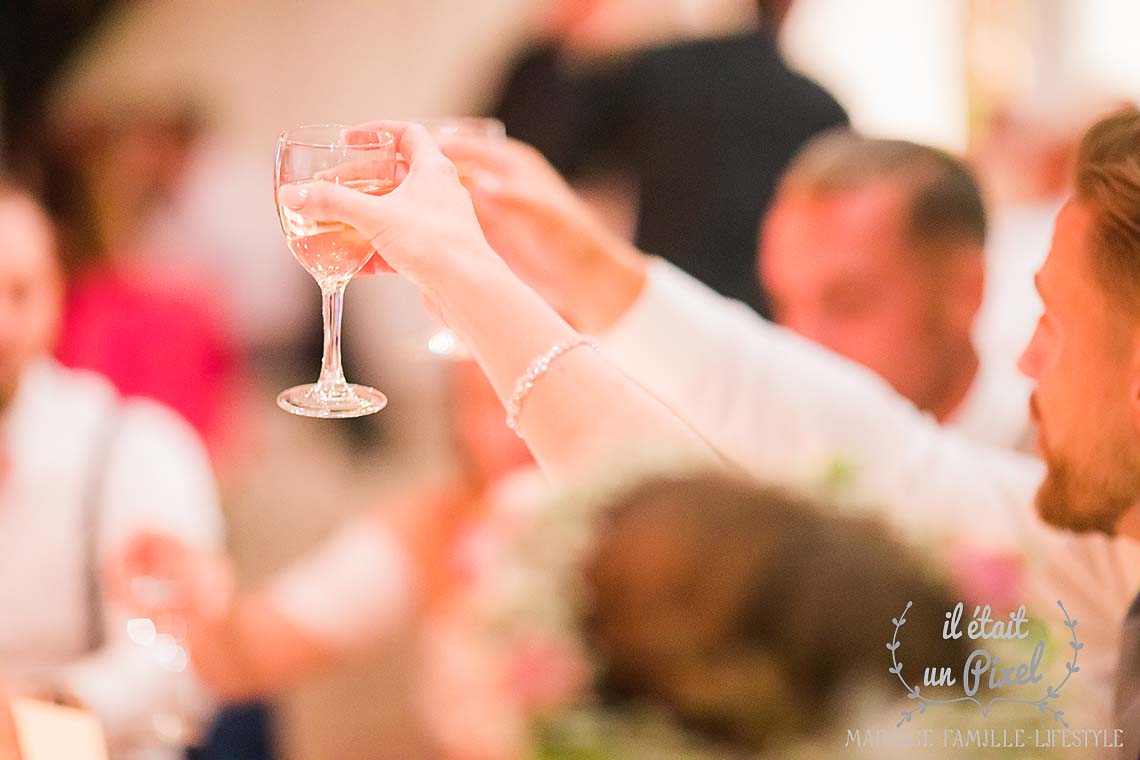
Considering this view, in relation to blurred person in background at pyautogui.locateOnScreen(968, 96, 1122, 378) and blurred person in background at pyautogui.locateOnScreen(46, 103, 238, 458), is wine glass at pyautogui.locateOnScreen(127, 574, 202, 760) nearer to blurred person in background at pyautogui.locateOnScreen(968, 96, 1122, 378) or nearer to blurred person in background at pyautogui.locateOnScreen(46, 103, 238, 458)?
blurred person in background at pyautogui.locateOnScreen(46, 103, 238, 458)

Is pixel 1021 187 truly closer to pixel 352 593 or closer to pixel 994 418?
pixel 994 418

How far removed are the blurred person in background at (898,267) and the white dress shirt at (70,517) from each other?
1.07 m

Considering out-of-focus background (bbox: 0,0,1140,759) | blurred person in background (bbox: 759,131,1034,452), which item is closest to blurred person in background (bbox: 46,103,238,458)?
out-of-focus background (bbox: 0,0,1140,759)

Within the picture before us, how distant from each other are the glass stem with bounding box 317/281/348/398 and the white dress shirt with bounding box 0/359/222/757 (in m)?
0.87

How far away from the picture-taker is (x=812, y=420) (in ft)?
5.01

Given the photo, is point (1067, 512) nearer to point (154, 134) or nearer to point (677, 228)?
point (677, 228)

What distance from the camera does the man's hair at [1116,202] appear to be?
1151mm

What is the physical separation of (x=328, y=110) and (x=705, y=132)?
10.6 feet

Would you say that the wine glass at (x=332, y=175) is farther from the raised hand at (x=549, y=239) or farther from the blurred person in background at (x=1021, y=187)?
the blurred person in background at (x=1021, y=187)

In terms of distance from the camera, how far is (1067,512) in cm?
129

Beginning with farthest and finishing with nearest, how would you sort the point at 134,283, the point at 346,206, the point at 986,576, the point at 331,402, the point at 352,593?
the point at 134,283 → the point at 352,593 → the point at 331,402 → the point at 346,206 → the point at 986,576

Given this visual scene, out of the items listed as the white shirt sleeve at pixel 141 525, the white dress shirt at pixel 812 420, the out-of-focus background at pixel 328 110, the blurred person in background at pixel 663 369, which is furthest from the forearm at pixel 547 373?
the out-of-focus background at pixel 328 110

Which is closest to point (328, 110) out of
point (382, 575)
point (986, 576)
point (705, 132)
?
point (705, 132)

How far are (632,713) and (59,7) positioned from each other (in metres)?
5.04
